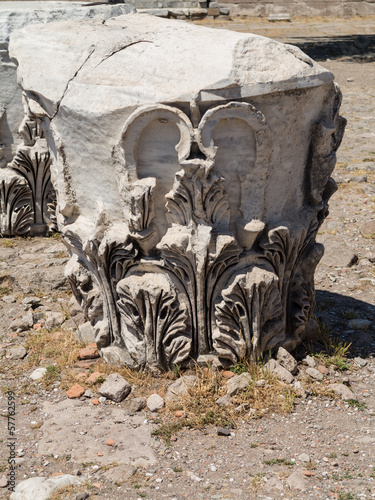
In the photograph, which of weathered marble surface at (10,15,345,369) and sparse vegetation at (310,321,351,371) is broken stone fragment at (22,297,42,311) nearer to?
weathered marble surface at (10,15,345,369)

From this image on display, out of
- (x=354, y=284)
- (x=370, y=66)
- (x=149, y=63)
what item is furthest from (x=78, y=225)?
(x=370, y=66)

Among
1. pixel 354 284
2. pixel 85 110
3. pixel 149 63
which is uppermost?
pixel 149 63

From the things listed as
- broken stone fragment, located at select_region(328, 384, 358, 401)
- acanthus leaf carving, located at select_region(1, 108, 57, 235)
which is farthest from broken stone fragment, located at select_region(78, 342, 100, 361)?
acanthus leaf carving, located at select_region(1, 108, 57, 235)

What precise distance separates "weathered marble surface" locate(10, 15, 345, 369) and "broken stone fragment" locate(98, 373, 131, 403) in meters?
0.18

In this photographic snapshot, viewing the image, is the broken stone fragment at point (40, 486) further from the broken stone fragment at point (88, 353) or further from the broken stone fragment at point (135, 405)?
the broken stone fragment at point (88, 353)

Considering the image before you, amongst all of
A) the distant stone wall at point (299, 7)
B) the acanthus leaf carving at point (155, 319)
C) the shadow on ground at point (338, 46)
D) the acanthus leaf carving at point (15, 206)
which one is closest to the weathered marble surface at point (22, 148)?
the acanthus leaf carving at point (15, 206)

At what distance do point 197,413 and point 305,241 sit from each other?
120 centimetres

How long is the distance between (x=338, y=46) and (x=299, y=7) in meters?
5.85

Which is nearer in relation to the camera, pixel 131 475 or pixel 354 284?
pixel 131 475

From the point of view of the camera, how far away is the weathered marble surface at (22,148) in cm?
577

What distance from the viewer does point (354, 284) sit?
5.11 m

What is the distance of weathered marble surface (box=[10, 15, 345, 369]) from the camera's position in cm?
337

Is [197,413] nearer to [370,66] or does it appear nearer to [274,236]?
[274,236]

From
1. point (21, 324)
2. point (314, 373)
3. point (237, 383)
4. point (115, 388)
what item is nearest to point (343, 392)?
point (314, 373)
